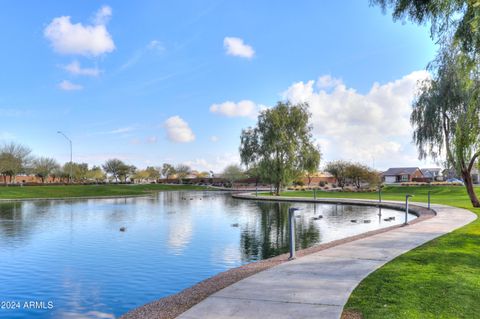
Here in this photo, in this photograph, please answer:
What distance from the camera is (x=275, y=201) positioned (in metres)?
37.6

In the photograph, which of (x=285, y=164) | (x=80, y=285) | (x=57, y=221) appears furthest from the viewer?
(x=285, y=164)

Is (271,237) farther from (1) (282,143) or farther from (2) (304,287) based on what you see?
(1) (282,143)

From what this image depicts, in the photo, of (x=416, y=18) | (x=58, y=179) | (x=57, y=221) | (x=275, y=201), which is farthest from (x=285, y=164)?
(x=58, y=179)

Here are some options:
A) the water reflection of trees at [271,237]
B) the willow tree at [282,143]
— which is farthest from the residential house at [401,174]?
the water reflection of trees at [271,237]

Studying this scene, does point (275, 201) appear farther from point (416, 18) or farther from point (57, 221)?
point (416, 18)

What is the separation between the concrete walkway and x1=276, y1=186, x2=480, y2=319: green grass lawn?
0.32 meters

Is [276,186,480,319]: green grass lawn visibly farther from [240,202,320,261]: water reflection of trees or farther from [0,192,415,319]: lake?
[240,202,320,261]: water reflection of trees

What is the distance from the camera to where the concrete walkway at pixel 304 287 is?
18.3ft

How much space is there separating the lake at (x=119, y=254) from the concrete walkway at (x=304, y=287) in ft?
7.66

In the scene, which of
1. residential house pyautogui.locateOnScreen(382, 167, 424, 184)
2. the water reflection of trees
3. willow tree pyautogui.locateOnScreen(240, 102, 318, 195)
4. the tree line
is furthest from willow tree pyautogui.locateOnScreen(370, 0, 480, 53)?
residential house pyautogui.locateOnScreen(382, 167, 424, 184)

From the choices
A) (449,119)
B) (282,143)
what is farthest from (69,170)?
(449,119)

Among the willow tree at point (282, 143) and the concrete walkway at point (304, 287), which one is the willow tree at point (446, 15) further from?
the willow tree at point (282, 143)

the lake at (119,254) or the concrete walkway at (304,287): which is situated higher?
the concrete walkway at (304,287)

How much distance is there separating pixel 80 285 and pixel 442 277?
7682 millimetres
